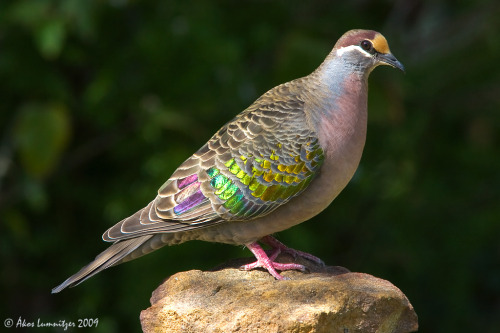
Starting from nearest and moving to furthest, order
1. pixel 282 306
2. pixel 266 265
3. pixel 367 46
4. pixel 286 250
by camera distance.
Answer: pixel 282 306, pixel 266 265, pixel 367 46, pixel 286 250

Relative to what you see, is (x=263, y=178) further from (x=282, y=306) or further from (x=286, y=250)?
(x=282, y=306)

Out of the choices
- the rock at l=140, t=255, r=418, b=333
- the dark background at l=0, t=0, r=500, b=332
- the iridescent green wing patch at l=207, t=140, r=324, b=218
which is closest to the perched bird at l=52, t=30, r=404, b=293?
Answer: the iridescent green wing patch at l=207, t=140, r=324, b=218

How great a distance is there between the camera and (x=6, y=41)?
259 inches

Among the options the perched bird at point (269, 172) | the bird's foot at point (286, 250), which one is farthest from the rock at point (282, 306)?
the bird's foot at point (286, 250)

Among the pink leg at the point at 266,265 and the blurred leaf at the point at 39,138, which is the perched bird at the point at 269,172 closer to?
the pink leg at the point at 266,265

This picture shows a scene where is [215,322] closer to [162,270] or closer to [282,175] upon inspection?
[282,175]

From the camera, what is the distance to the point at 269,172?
4.43 metres

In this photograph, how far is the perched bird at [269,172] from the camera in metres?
4.38

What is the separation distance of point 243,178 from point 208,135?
2.23m

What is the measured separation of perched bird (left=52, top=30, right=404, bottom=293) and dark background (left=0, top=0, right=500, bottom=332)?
1822 mm

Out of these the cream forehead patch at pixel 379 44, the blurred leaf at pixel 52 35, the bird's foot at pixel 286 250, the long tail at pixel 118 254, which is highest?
the blurred leaf at pixel 52 35

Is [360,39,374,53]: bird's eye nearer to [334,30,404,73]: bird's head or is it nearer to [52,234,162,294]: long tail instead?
[334,30,404,73]: bird's head

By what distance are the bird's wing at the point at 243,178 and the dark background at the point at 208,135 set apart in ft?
6.20

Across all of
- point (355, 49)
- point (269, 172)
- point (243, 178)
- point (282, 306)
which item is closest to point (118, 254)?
point (243, 178)
